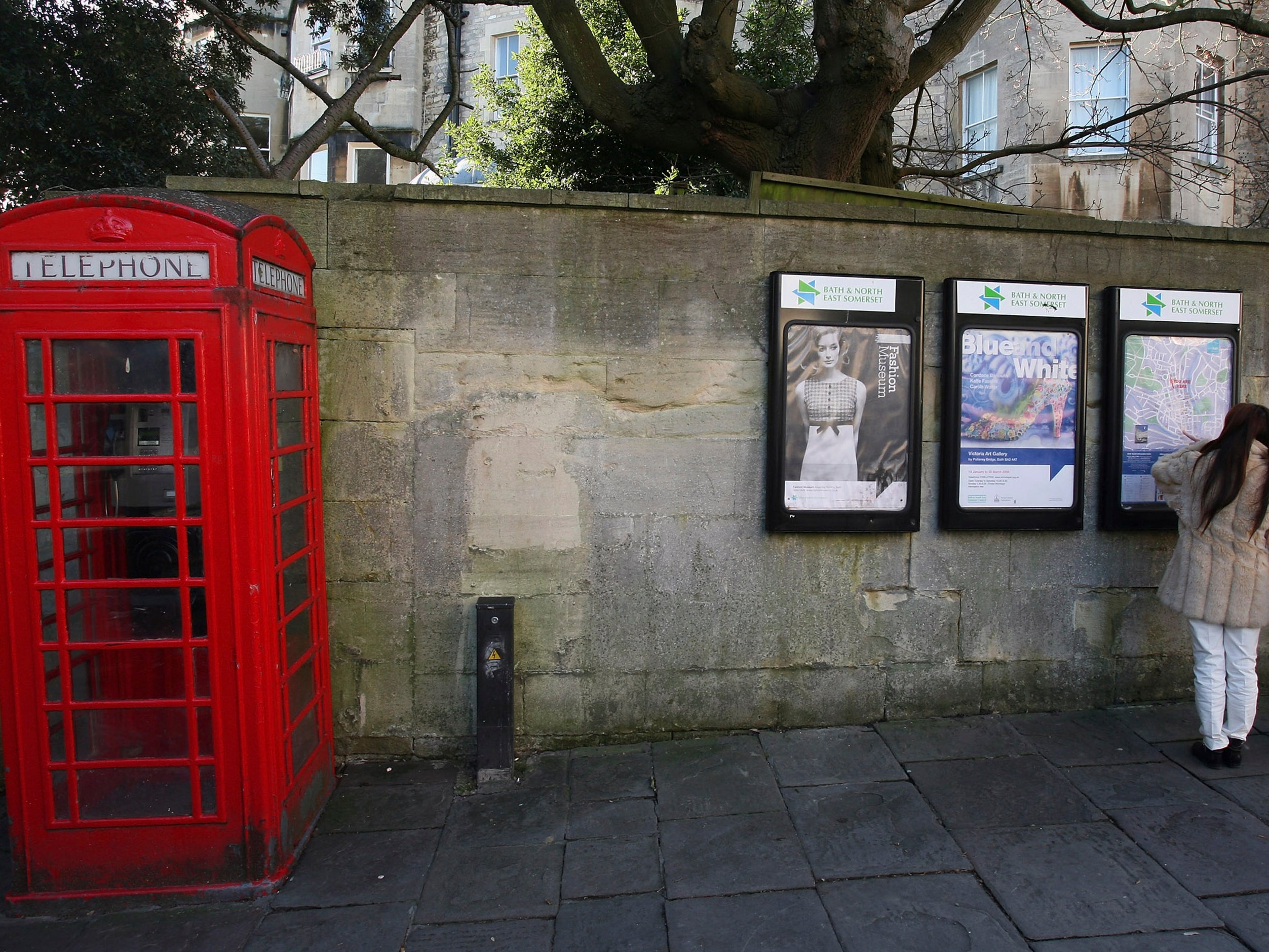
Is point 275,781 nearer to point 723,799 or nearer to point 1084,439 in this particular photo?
point 723,799

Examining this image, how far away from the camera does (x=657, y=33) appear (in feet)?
22.2

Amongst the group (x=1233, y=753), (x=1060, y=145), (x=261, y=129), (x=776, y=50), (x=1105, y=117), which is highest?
(x=261, y=129)

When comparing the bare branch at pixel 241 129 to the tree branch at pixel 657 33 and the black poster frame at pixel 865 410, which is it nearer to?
the tree branch at pixel 657 33

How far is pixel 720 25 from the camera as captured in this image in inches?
259

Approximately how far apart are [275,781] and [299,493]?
1214 mm

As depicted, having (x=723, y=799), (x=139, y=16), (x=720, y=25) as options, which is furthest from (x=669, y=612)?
(x=139, y=16)

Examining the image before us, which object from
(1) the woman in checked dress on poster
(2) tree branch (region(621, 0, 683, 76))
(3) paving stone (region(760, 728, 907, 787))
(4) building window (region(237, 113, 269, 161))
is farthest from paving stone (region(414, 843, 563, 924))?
(4) building window (region(237, 113, 269, 161))

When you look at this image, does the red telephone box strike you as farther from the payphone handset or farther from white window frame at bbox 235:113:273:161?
white window frame at bbox 235:113:273:161

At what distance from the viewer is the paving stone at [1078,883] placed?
2.87 metres

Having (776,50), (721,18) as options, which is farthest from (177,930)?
(776,50)

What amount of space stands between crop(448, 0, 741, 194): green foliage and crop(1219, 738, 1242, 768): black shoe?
736cm

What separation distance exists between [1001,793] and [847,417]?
1.92 meters

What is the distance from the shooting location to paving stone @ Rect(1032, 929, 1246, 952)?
2729 mm

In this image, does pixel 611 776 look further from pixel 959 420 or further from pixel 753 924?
pixel 959 420
